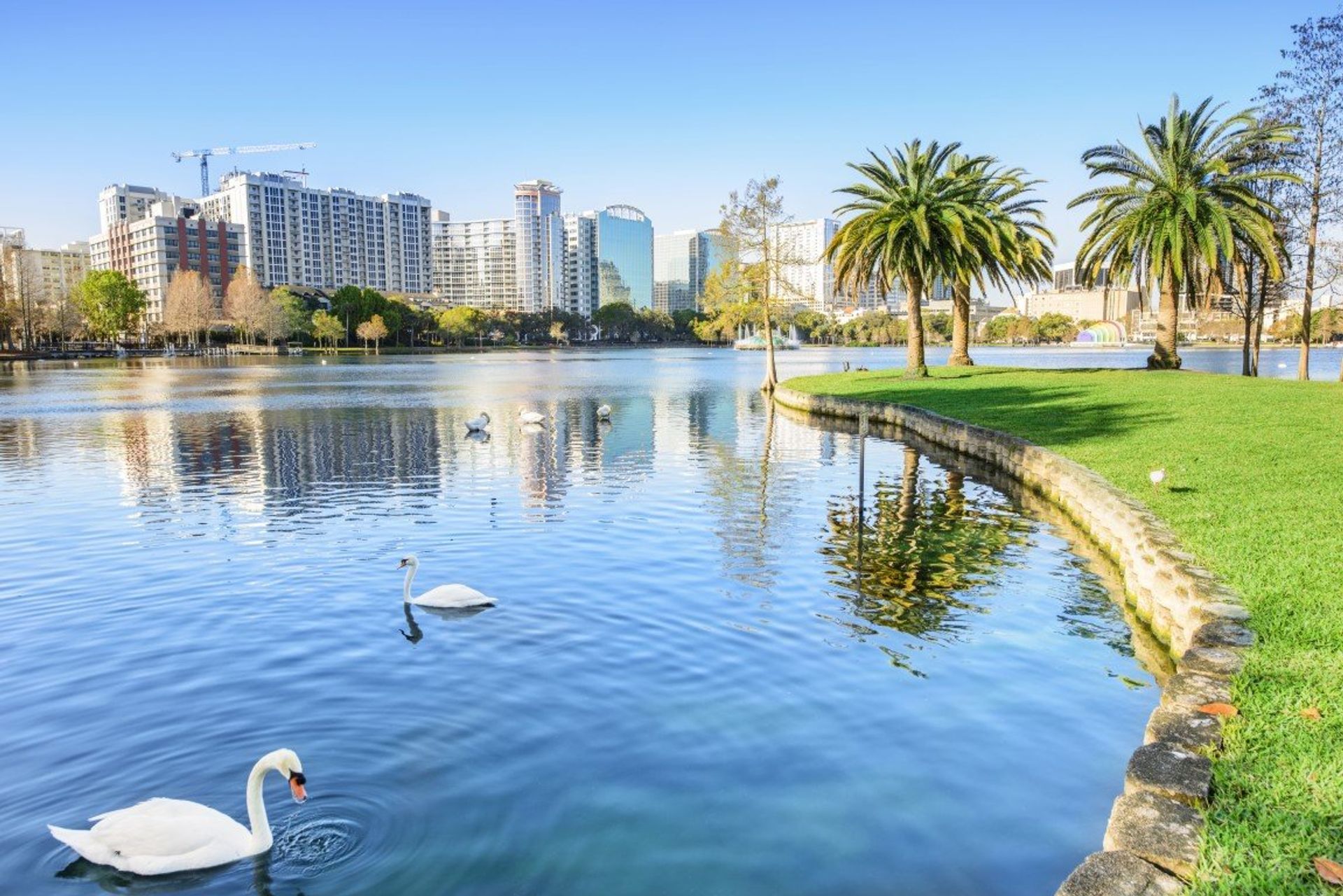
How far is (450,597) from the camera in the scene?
11.3 metres

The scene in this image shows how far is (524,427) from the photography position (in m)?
33.6

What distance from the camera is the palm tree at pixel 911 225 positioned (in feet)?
132

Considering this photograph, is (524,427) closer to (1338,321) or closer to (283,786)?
(283,786)

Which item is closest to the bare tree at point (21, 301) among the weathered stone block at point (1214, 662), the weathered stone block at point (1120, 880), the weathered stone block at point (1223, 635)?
the weathered stone block at point (1223, 635)

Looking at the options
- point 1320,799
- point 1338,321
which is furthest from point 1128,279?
point 1338,321

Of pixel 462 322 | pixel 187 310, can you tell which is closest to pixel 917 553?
pixel 187 310

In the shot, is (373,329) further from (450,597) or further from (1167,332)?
(450,597)

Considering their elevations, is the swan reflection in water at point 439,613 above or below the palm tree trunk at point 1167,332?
below

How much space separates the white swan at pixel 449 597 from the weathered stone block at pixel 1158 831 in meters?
7.90

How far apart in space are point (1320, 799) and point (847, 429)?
28193mm

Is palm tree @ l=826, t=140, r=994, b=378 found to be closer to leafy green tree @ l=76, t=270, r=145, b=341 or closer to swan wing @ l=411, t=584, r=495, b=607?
swan wing @ l=411, t=584, r=495, b=607

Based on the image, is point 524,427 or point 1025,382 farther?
point 1025,382

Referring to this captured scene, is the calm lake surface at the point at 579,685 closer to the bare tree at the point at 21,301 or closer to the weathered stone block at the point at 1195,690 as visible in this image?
the weathered stone block at the point at 1195,690

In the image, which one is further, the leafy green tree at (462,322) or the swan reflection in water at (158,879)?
the leafy green tree at (462,322)
